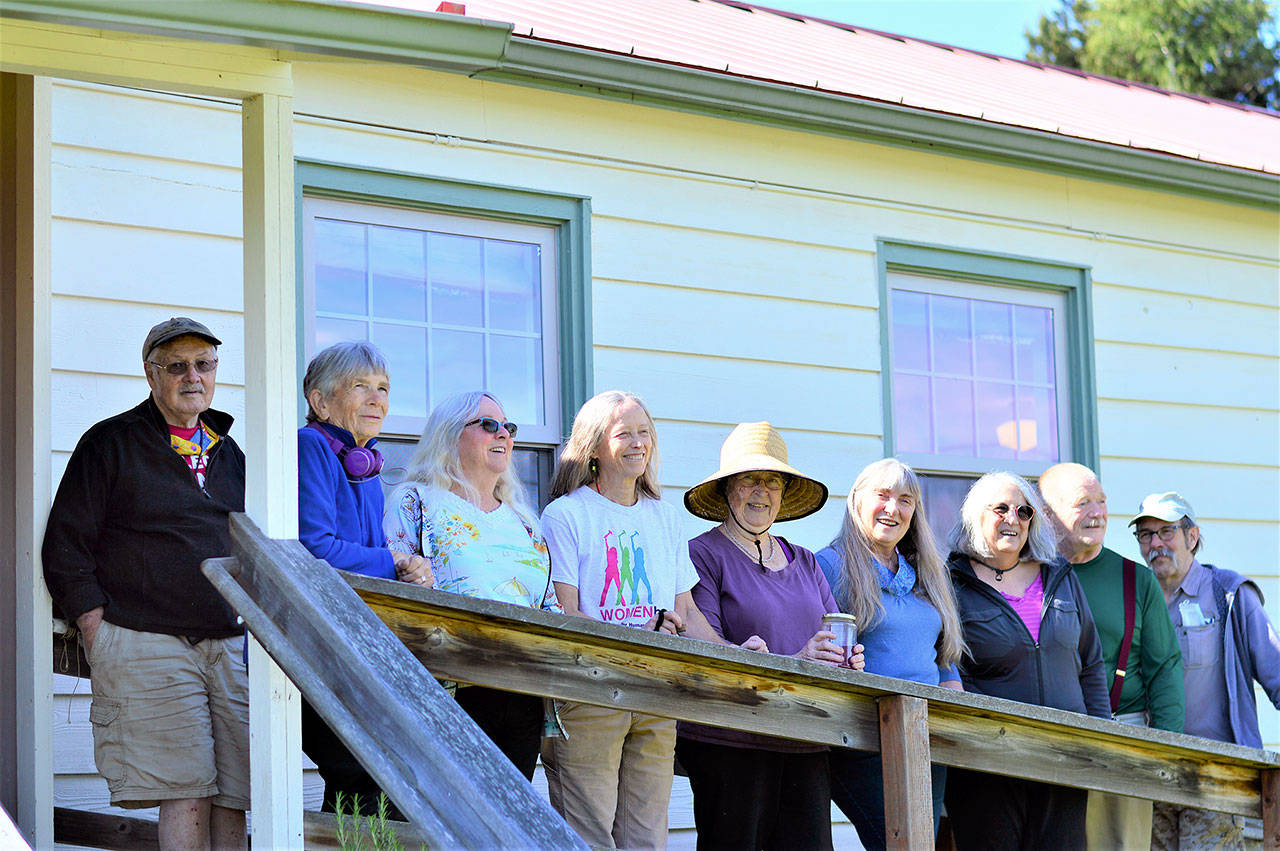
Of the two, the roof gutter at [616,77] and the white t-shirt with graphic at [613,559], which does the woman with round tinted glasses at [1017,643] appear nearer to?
the white t-shirt with graphic at [613,559]

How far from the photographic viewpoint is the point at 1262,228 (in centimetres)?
771

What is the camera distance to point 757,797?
14.0 feet

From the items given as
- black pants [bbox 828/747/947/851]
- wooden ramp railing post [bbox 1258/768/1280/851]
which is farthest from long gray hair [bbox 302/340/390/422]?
wooden ramp railing post [bbox 1258/768/1280/851]

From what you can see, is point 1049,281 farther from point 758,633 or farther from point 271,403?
point 271,403

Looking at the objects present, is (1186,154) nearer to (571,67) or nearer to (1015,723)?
(571,67)

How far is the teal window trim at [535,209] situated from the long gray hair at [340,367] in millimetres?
1551

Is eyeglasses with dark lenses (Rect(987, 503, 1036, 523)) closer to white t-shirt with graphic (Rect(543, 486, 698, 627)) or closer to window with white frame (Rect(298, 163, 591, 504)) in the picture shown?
white t-shirt with graphic (Rect(543, 486, 698, 627))

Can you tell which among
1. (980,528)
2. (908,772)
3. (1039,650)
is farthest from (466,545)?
(1039,650)

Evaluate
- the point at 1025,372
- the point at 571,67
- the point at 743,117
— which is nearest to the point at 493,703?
the point at 571,67

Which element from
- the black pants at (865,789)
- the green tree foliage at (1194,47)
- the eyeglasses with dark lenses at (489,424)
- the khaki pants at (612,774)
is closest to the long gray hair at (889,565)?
the black pants at (865,789)

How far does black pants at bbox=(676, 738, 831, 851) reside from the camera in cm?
427

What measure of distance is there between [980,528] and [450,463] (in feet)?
6.13

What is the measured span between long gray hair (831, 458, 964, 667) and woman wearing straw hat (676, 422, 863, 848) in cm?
10

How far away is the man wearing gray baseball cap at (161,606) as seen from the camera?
12.0 feet
